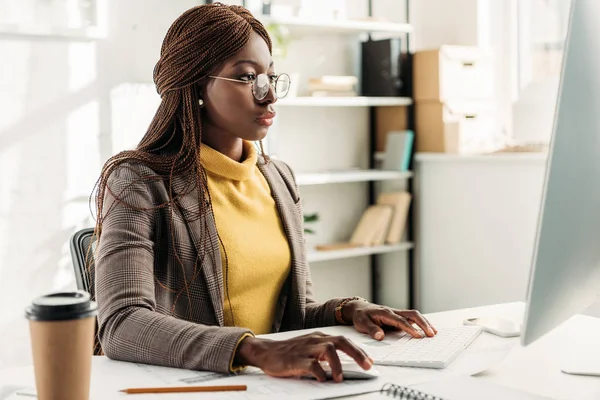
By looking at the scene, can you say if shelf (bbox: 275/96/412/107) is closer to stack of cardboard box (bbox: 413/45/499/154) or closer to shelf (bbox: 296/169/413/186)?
stack of cardboard box (bbox: 413/45/499/154)

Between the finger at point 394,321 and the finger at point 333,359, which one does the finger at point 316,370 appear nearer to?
the finger at point 333,359

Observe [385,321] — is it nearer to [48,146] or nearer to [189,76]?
[189,76]

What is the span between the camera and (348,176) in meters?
4.03

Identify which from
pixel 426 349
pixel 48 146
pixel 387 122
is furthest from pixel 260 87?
pixel 387 122

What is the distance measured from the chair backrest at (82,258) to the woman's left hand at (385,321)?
0.57 metres

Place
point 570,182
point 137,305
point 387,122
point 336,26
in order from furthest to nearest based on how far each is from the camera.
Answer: point 387,122 → point 336,26 → point 137,305 → point 570,182

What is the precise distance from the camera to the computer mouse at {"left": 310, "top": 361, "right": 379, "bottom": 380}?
120cm

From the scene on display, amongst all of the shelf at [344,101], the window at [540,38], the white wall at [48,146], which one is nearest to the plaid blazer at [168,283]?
the white wall at [48,146]

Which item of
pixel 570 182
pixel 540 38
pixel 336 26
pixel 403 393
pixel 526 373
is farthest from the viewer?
pixel 540 38

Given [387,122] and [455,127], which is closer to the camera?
[455,127]

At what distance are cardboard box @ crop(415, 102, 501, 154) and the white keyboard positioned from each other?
2.63 metres

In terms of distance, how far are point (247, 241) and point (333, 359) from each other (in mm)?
568

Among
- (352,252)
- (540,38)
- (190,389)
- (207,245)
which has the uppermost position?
(540,38)

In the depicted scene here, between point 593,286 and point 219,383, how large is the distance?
0.57 meters
